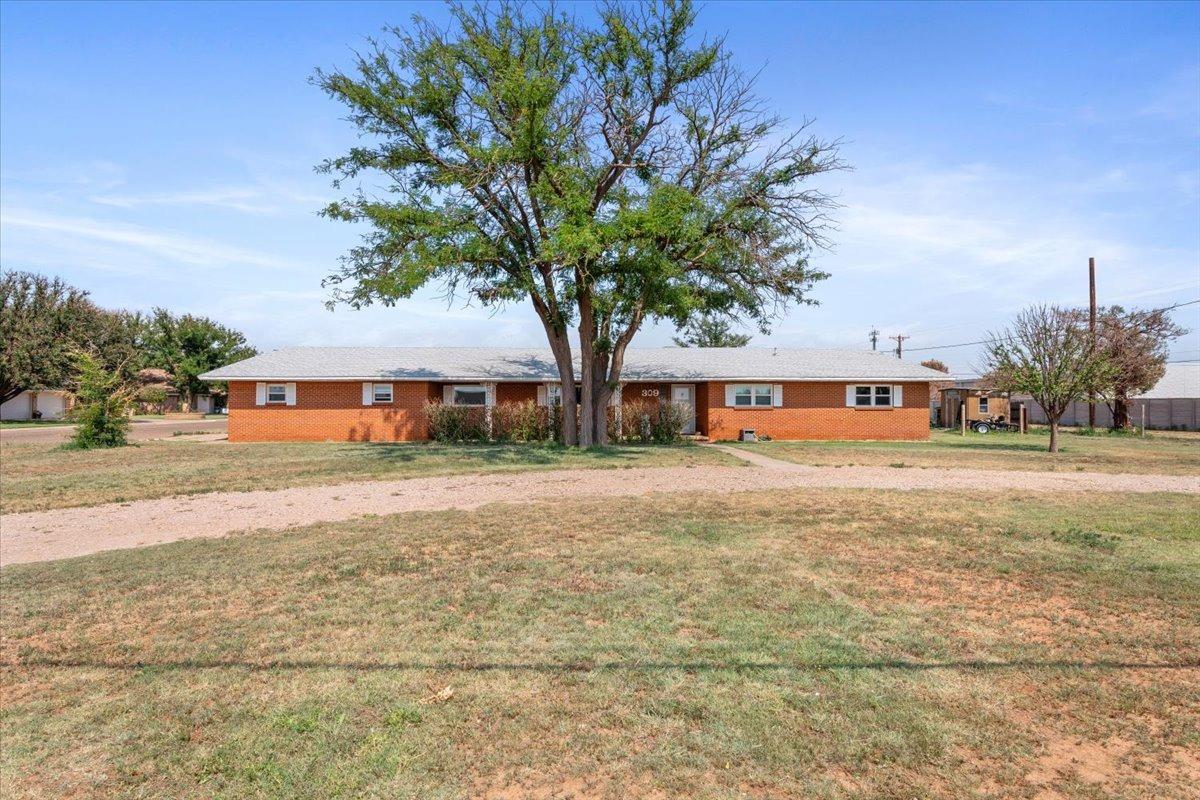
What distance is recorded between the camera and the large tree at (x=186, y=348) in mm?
53812

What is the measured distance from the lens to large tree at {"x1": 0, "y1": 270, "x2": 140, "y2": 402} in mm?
43531

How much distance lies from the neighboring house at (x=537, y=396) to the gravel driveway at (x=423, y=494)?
10135 millimetres

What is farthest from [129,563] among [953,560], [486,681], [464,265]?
[464,265]

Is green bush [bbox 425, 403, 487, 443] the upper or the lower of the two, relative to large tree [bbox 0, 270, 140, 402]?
lower

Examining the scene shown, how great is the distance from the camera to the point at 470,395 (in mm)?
26922

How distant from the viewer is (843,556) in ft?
23.9

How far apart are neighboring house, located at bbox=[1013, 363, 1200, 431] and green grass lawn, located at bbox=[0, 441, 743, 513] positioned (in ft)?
104

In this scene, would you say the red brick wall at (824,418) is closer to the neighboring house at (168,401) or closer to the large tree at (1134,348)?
the large tree at (1134,348)

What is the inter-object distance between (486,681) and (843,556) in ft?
14.8

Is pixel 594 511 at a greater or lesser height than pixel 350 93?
lesser

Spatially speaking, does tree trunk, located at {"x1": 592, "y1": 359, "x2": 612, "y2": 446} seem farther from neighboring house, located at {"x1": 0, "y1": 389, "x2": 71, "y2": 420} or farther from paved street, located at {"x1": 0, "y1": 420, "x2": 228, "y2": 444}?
neighboring house, located at {"x1": 0, "y1": 389, "x2": 71, "y2": 420}

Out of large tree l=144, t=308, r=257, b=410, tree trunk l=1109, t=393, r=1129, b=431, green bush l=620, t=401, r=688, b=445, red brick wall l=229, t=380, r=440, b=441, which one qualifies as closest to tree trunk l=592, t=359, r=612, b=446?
green bush l=620, t=401, r=688, b=445

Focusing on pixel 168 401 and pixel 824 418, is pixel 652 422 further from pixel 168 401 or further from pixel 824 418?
pixel 168 401

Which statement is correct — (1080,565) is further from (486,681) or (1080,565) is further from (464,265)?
(464,265)
